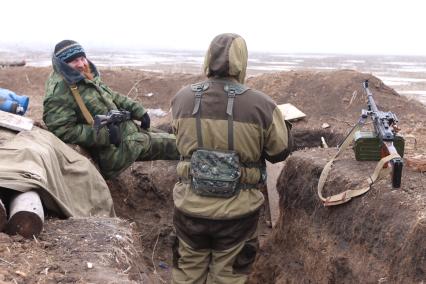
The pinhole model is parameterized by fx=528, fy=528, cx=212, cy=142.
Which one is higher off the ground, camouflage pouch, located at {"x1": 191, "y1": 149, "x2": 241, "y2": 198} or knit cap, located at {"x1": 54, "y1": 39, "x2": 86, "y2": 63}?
knit cap, located at {"x1": 54, "y1": 39, "x2": 86, "y2": 63}

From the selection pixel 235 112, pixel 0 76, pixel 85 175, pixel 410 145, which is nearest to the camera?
pixel 235 112

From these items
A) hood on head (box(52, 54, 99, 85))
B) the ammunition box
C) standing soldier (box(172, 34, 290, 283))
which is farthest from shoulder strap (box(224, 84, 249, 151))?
hood on head (box(52, 54, 99, 85))

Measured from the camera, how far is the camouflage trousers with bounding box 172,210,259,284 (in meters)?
3.99

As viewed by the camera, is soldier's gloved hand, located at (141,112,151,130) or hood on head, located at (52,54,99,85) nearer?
hood on head, located at (52,54,99,85)

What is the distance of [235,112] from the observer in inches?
147

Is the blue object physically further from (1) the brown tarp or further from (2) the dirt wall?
(2) the dirt wall

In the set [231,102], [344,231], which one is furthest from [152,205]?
[231,102]

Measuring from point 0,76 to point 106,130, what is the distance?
9433mm

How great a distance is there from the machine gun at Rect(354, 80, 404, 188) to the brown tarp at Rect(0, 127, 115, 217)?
8.35 feet

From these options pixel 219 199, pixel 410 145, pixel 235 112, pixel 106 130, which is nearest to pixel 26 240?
pixel 219 199

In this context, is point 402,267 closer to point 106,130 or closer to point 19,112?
point 106,130

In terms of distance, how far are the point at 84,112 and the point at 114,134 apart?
0.40 metres

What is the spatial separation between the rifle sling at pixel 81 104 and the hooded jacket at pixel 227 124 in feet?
6.70

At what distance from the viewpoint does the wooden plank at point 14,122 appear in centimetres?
521
